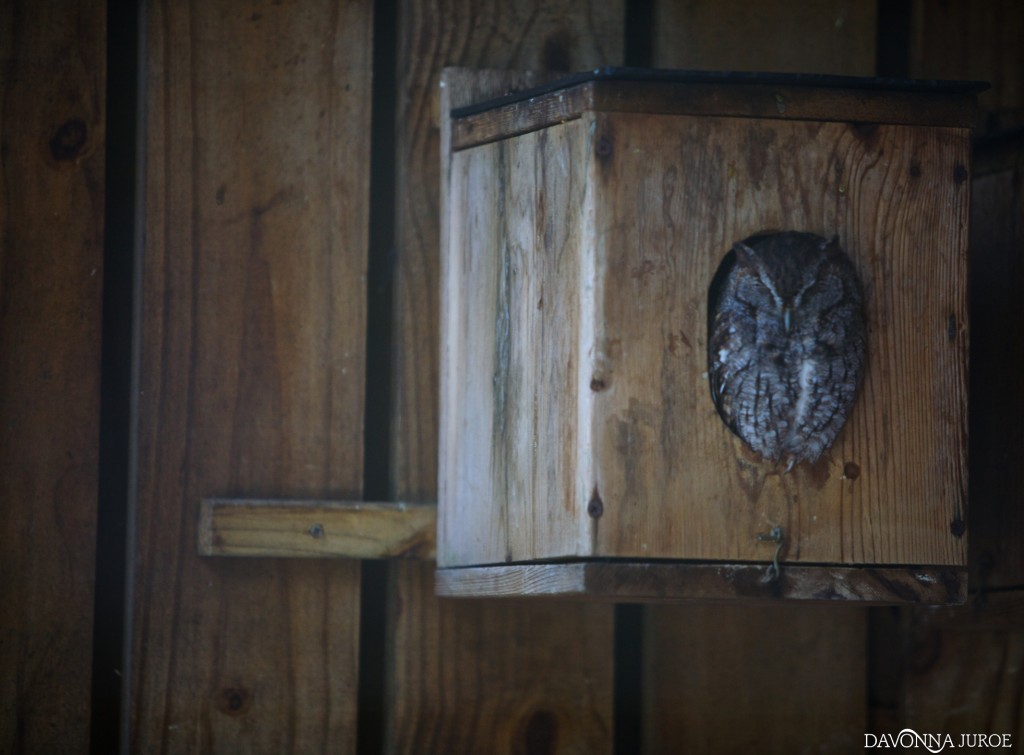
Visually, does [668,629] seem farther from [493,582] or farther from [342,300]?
[342,300]

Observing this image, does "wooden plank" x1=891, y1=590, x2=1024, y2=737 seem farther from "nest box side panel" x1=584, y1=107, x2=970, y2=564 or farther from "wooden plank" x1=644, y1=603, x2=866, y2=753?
"nest box side panel" x1=584, y1=107, x2=970, y2=564

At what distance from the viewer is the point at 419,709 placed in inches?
89.4

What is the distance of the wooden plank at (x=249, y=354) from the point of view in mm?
2234

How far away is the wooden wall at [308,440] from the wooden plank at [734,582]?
351 mm

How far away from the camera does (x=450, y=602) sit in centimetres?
230

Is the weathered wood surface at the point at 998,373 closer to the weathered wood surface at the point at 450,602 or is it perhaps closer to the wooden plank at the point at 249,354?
the weathered wood surface at the point at 450,602

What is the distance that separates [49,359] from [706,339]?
96 centimetres

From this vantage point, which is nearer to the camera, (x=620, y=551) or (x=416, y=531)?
(x=620, y=551)

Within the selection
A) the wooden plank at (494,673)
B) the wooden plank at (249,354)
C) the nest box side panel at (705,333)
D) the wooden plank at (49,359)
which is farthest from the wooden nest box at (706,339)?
the wooden plank at (49,359)

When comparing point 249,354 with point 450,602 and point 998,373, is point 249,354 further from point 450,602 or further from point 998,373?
point 998,373

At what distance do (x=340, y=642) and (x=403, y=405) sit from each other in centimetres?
37

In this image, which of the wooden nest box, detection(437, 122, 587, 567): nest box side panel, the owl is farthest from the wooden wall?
the owl

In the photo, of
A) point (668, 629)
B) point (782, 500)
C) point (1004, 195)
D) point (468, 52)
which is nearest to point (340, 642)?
point (668, 629)

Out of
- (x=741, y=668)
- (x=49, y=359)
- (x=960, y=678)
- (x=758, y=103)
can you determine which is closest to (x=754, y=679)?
(x=741, y=668)
